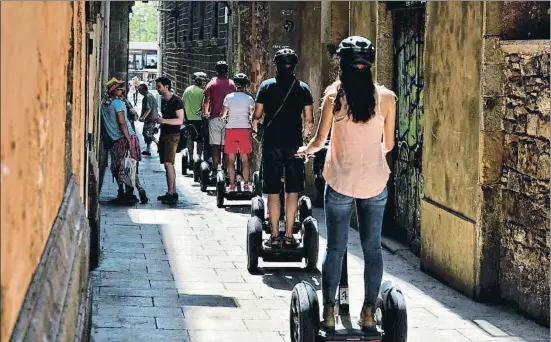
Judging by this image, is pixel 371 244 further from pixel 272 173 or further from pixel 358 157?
pixel 272 173

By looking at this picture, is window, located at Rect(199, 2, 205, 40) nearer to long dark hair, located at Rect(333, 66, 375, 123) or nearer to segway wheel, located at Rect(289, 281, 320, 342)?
segway wheel, located at Rect(289, 281, 320, 342)

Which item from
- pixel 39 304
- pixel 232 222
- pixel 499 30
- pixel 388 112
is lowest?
pixel 232 222

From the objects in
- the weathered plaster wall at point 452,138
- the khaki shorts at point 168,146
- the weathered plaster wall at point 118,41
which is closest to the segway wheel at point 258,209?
the weathered plaster wall at point 452,138

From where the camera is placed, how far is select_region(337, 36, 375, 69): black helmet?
578 centimetres

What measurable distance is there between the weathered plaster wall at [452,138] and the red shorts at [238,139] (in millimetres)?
3919

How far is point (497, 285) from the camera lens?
8.41 metres

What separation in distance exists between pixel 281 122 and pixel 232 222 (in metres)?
4.09

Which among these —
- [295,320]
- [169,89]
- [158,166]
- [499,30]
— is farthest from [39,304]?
[158,166]

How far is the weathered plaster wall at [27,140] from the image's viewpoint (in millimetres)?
2547

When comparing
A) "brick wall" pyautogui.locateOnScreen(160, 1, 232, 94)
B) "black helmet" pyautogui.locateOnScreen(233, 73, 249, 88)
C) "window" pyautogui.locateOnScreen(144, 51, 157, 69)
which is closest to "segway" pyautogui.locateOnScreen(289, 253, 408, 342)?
"black helmet" pyautogui.locateOnScreen(233, 73, 249, 88)

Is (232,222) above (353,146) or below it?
below

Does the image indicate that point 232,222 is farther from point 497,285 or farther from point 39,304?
point 39,304

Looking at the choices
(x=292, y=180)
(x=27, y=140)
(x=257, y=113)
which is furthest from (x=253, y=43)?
(x=27, y=140)

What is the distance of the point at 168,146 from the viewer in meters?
14.3
